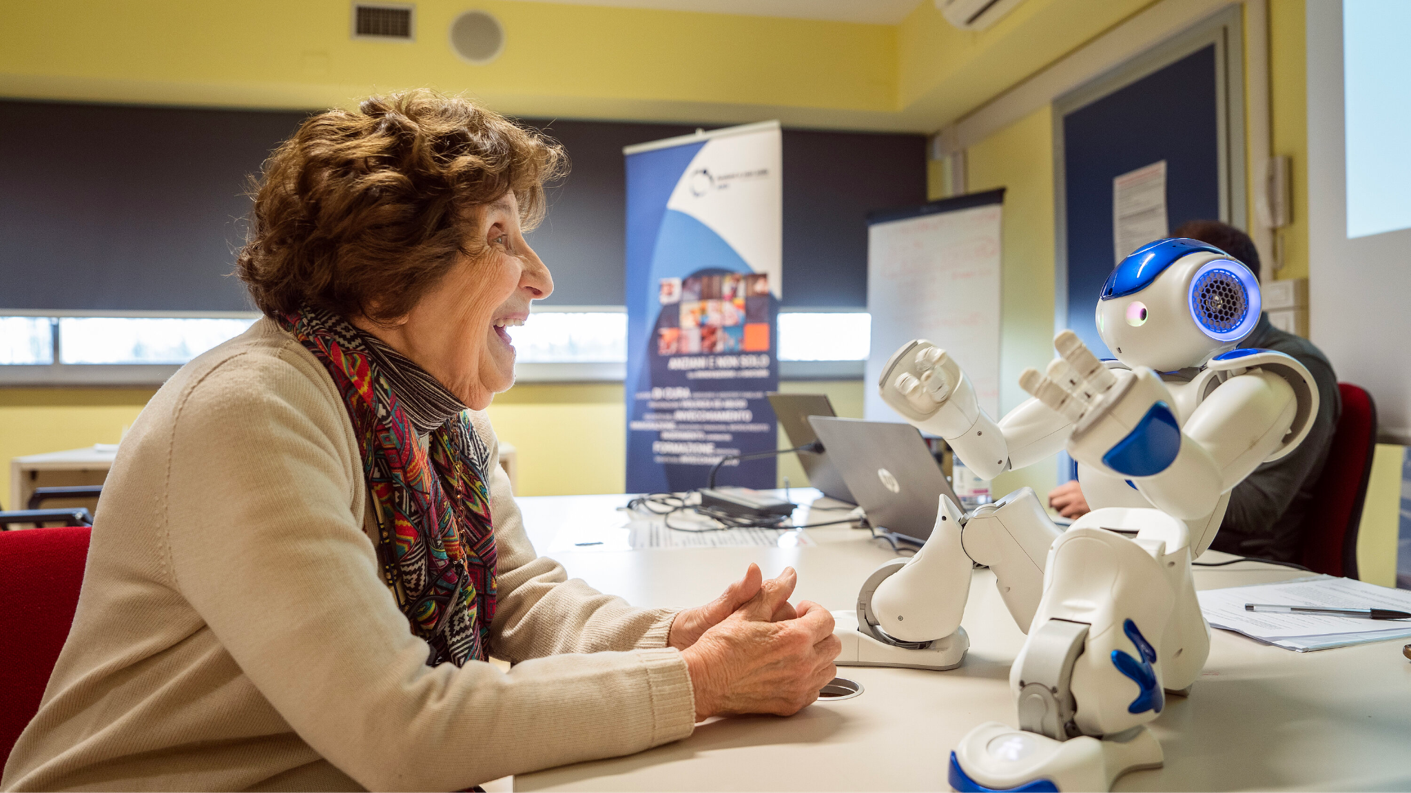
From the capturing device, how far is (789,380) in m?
4.96

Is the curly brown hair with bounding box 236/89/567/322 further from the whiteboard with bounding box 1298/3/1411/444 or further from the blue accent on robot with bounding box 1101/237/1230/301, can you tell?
the whiteboard with bounding box 1298/3/1411/444

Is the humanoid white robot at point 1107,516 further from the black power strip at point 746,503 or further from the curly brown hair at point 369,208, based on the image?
the black power strip at point 746,503

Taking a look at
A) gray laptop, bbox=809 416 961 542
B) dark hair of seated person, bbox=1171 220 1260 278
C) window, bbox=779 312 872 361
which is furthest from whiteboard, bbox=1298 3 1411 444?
window, bbox=779 312 872 361

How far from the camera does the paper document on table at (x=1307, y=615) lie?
1.04m

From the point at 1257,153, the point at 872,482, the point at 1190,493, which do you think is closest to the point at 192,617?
the point at 1190,493

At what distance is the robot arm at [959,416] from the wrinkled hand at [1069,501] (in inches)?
44.5

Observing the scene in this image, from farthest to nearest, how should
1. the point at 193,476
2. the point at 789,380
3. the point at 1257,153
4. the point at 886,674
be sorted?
the point at 789,380, the point at 1257,153, the point at 886,674, the point at 193,476

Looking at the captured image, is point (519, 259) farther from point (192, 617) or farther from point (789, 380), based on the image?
point (789, 380)

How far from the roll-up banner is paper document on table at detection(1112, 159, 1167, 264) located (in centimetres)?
147

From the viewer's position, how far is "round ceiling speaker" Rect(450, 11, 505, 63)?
13.6 ft

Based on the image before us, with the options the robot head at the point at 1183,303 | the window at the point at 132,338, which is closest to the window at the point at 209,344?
the window at the point at 132,338

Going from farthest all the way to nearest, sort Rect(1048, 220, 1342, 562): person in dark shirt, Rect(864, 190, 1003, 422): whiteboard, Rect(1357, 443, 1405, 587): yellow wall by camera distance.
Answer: Rect(864, 190, 1003, 422): whiteboard, Rect(1357, 443, 1405, 587): yellow wall, Rect(1048, 220, 1342, 562): person in dark shirt

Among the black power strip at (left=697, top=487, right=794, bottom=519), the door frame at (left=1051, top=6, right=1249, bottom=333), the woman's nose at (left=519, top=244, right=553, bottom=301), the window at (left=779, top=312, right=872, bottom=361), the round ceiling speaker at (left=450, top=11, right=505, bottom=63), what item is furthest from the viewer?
the window at (left=779, top=312, right=872, bottom=361)

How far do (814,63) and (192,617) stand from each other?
4371 millimetres
